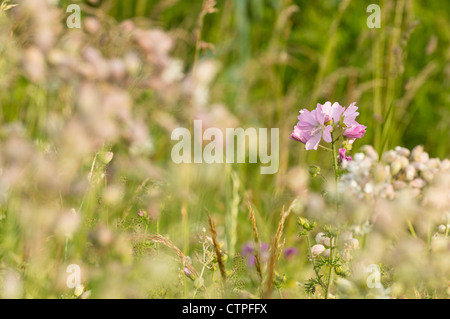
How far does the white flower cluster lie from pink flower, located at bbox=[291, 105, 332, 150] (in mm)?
55

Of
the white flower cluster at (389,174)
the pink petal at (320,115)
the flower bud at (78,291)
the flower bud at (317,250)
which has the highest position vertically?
the pink petal at (320,115)

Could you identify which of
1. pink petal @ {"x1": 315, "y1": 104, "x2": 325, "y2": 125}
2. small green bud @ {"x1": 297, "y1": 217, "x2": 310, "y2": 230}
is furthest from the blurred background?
pink petal @ {"x1": 315, "y1": 104, "x2": 325, "y2": 125}

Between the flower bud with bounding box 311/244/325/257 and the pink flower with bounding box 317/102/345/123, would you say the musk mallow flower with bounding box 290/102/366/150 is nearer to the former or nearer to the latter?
the pink flower with bounding box 317/102/345/123

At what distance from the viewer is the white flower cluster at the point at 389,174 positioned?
2.71 ft

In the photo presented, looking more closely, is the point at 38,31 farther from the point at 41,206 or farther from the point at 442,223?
the point at 442,223

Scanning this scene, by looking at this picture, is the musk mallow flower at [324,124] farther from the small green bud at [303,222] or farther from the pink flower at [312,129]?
the small green bud at [303,222]

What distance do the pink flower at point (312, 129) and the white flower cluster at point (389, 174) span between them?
0.18 ft

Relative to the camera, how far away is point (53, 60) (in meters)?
1.29

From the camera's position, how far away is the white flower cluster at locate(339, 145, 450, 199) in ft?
2.71

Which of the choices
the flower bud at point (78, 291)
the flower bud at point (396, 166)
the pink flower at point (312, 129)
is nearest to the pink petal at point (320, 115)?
the pink flower at point (312, 129)

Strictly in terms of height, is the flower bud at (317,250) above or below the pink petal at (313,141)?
below

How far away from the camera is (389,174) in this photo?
2.83ft
